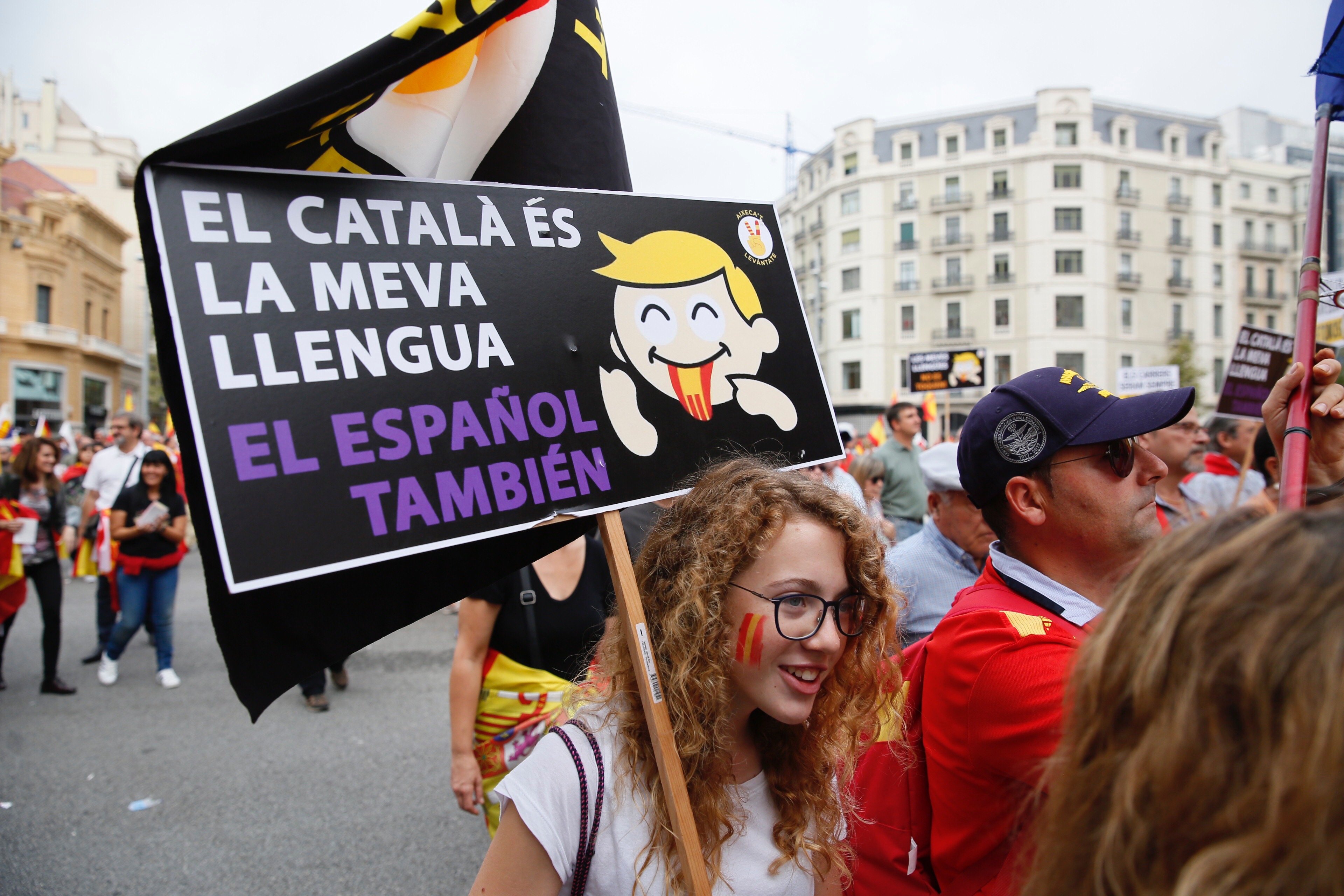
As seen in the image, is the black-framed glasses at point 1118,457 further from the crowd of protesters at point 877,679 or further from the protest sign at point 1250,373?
the protest sign at point 1250,373

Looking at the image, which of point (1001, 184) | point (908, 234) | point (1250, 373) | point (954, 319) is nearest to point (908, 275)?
point (908, 234)

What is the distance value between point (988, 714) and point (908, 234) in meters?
49.8

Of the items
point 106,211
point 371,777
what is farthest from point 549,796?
point 106,211

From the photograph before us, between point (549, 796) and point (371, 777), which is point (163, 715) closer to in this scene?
point (371, 777)

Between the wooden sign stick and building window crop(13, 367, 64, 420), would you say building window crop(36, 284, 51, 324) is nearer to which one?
building window crop(13, 367, 64, 420)

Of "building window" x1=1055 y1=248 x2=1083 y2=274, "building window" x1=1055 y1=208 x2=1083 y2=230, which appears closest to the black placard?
"building window" x1=1055 y1=248 x2=1083 y2=274

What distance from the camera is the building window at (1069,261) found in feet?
147

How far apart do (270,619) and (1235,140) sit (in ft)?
202

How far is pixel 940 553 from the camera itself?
313 centimetres

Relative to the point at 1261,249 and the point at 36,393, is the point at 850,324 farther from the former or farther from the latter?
the point at 36,393

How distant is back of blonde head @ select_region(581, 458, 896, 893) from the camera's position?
1.53 metres

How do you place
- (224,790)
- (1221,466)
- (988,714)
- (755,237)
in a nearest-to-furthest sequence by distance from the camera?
(988,714) < (755,237) < (224,790) < (1221,466)

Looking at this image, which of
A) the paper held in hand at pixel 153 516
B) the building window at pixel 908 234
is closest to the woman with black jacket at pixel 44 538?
the paper held in hand at pixel 153 516

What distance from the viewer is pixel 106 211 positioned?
158ft
